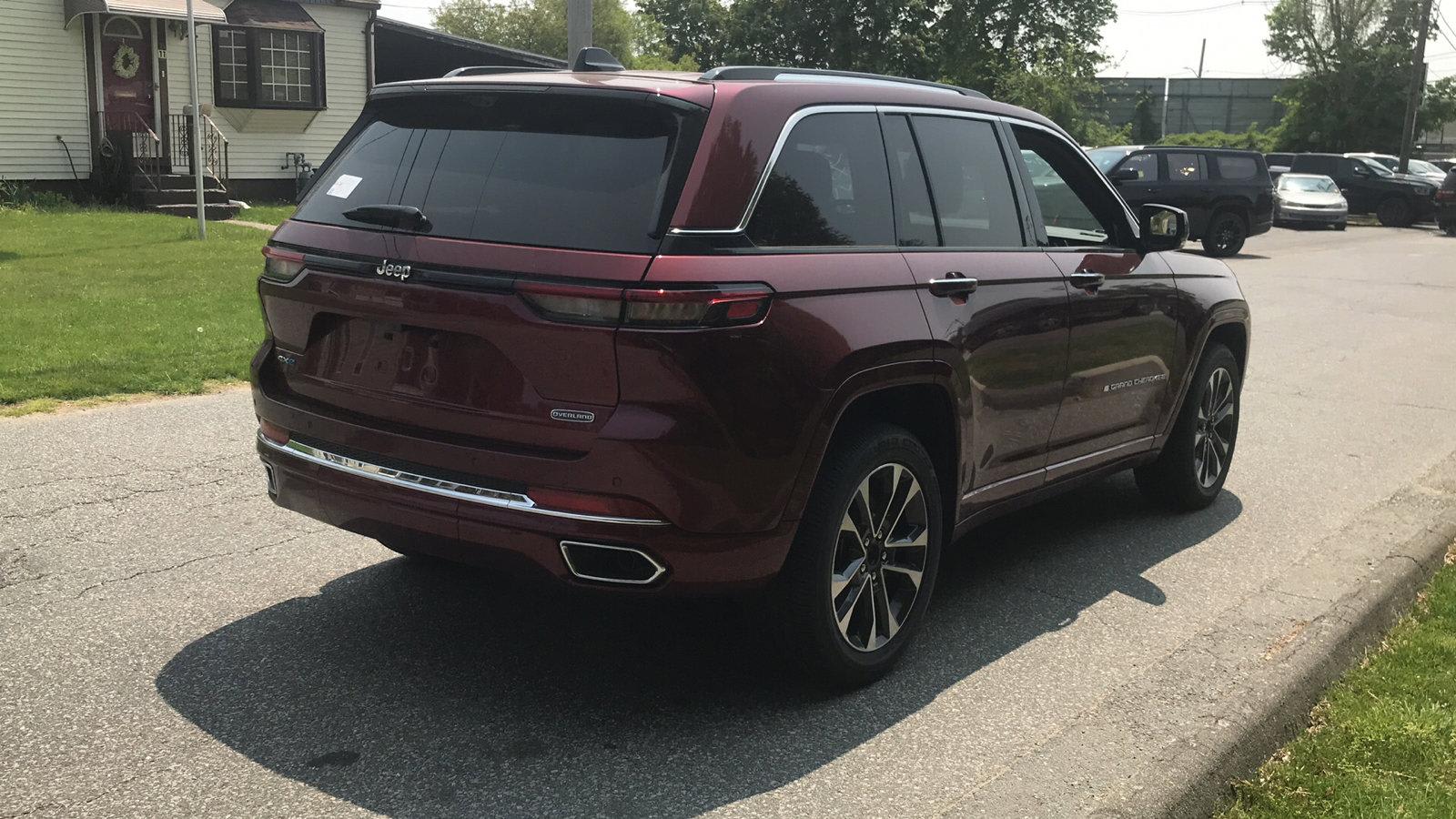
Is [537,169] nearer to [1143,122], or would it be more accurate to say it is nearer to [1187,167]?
[1187,167]

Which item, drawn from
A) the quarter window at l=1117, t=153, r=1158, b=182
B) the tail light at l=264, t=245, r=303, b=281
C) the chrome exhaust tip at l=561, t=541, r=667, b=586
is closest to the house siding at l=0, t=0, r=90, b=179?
the quarter window at l=1117, t=153, r=1158, b=182

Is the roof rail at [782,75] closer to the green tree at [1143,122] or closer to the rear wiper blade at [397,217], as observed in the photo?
the rear wiper blade at [397,217]

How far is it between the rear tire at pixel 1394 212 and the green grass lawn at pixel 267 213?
29.4m

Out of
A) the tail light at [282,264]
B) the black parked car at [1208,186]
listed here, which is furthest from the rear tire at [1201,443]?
the black parked car at [1208,186]

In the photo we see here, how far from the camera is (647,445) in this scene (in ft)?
11.7

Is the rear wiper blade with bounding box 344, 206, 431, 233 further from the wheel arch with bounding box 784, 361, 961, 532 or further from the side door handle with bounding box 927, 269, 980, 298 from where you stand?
the side door handle with bounding box 927, 269, 980, 298

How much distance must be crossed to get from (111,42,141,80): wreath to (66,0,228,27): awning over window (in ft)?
3.18

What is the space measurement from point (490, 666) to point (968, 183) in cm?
229

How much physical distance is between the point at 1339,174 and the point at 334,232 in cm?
4086

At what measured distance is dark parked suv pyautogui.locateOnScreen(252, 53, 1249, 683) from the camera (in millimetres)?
3607

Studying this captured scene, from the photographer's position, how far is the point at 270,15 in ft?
87.5

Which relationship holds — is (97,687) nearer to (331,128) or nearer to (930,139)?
(930,139)

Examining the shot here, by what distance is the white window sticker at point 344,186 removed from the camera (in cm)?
422

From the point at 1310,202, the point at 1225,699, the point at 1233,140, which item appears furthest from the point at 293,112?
the point at 1233,140
